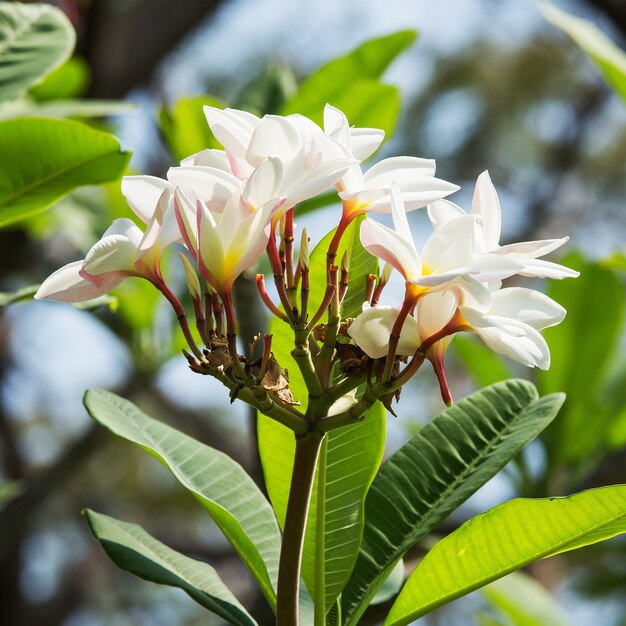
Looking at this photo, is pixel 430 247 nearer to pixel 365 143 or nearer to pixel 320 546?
pixel 365 143

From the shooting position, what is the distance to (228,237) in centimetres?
57

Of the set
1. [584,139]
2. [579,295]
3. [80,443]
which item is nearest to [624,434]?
[579,295]

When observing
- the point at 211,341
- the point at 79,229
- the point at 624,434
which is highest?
the point at 211,341

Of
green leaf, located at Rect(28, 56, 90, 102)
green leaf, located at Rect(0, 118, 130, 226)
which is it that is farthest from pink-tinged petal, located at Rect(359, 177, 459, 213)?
green leaf, located at Rect(28, 56, 90, 102)

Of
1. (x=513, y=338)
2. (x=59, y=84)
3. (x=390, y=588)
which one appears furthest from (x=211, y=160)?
(x=59, y=84)

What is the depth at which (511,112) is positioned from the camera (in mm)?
3664

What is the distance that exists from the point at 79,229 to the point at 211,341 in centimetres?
145

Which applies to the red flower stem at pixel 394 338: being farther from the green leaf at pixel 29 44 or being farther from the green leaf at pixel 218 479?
the green leaf at pixel 29 44

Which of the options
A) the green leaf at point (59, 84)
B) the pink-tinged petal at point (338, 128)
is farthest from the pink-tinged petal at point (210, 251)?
the green leaf at point (59, 84)

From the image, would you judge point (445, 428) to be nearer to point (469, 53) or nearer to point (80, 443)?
point (80, 443)

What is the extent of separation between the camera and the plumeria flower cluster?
0.56 m

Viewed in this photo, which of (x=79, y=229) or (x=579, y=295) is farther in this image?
(x=79, y=229)

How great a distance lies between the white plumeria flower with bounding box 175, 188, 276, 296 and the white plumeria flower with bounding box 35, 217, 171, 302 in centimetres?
3

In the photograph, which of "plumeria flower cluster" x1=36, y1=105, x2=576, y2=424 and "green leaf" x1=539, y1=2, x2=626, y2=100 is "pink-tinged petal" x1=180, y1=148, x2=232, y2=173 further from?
"green leaf" x1=539, y1=2, x2=626, y2=100
